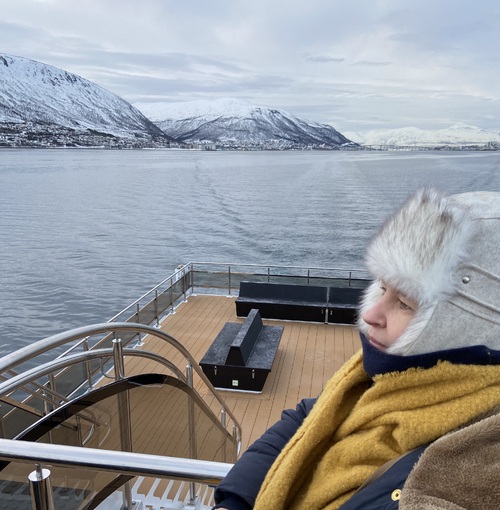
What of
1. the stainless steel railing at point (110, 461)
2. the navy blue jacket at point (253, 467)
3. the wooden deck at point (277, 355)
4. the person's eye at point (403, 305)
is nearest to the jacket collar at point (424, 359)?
the person's eye at point (403, 305)

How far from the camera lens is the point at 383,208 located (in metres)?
46.7

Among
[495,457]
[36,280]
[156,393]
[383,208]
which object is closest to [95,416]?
[156,393]

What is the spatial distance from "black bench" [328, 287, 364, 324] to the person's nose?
32.3 ft

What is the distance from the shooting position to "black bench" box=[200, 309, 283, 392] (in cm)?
819

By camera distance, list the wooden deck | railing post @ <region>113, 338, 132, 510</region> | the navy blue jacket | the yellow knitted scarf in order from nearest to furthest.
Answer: the yellow knitted scarf → the navy blue jacket → railing post @ <region>113, 338, 132, 510</region> → the wooden deck

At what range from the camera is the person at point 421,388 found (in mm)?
832

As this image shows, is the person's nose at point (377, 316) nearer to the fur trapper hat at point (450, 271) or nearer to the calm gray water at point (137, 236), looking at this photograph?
the fur trapper hat at point (450, 271)

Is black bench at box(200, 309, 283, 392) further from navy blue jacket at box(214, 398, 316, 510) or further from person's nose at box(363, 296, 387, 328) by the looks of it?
person's nose at box(363, 296, 387, 328)

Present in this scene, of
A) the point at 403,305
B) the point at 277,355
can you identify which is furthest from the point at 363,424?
the point at 277,355

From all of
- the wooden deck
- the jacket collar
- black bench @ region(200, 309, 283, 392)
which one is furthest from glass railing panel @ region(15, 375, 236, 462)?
black bench @ region(200, 309, 283, 392)

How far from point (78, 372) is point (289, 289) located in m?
6.63

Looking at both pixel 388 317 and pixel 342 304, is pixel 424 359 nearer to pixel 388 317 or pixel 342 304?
pixel 388 317

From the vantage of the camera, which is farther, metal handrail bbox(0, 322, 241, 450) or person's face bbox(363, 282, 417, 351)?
metal handrail bbox(0, 322, 241, 450)

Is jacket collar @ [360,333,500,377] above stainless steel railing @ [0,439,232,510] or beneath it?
above
